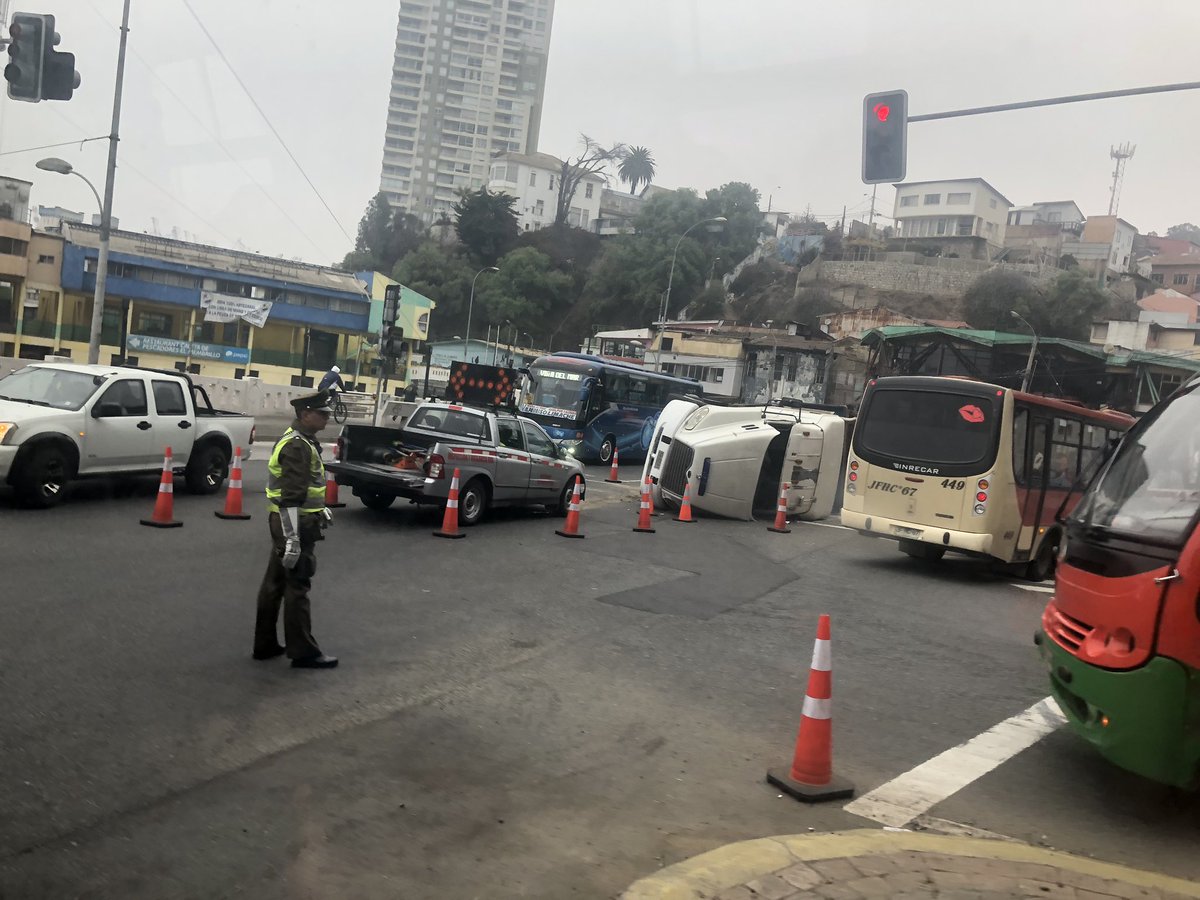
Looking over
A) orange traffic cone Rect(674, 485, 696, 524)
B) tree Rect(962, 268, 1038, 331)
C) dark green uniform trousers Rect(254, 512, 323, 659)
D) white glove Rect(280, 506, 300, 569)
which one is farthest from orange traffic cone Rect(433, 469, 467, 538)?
tree Rect(962, 268, 1038, 331)

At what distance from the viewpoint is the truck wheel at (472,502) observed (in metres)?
14.1

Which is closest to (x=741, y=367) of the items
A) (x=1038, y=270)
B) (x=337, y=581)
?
(x=1038, y=270)

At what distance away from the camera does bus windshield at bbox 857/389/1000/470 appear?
44.2ft

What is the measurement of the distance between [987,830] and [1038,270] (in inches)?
2951

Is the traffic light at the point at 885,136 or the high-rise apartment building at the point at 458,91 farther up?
the high-rise apartment building at the point at 458,91

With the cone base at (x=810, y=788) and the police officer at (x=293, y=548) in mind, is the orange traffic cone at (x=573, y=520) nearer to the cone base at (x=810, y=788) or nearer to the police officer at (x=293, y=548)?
the police officer at (x=293, y=548)

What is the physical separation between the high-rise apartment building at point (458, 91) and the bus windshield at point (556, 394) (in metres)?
110

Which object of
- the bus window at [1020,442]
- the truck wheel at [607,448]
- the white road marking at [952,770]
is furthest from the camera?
the truck wheel at [607,448]

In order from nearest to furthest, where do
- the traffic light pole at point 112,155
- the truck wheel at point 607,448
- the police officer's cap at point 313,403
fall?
the police officer's cap at point 313,403 < the traffic light pole at point 112,155 < the truck wheel at point 607,448

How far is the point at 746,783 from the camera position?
17.9 feet

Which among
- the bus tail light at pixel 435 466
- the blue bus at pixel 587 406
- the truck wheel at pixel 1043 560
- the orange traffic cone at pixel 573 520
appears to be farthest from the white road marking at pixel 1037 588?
the blue bus at pixel 587 406

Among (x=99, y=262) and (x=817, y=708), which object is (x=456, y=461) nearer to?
(x=817, y=708)

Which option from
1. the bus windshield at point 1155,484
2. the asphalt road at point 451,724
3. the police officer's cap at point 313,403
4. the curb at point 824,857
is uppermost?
the bus windshield at point 1155,484

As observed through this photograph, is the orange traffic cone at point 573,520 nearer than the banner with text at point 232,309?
Yes
